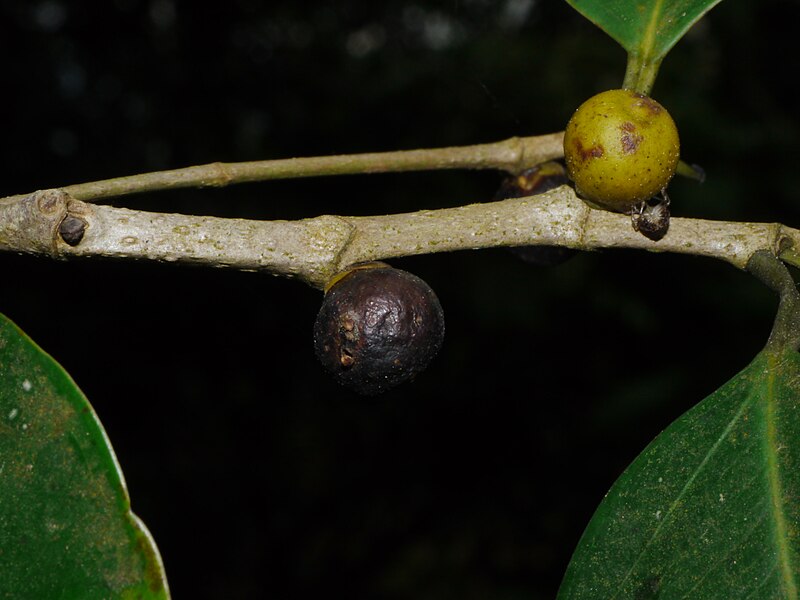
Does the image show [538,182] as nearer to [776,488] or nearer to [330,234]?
[330,234]

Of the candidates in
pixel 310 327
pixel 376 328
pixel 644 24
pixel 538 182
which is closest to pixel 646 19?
pixel 644 24

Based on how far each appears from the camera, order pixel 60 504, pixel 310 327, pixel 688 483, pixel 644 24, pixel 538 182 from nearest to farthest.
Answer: pixel 60 504
pixel 688 483
pixel 644 24
pixel 538 182
pixel 310 327

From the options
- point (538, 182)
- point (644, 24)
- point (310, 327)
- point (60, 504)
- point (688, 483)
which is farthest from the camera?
point (310, 327)

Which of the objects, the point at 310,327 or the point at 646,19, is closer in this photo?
the point at 646,19

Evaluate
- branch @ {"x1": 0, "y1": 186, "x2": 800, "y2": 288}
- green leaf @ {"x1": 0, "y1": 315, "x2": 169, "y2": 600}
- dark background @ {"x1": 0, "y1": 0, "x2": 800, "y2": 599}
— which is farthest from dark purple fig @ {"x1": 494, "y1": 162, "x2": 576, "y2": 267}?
dark background @ {"x1": 0, "y1": 0, "x2": 800, "y2": 599}

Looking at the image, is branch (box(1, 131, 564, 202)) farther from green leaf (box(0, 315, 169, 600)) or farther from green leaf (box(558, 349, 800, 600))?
green leaf (box(558, 349, 800, 600))

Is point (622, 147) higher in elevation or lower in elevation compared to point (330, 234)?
higher

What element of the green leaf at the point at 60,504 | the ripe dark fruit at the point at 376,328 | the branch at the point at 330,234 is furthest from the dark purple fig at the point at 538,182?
the green leaf at the point at 60,504
